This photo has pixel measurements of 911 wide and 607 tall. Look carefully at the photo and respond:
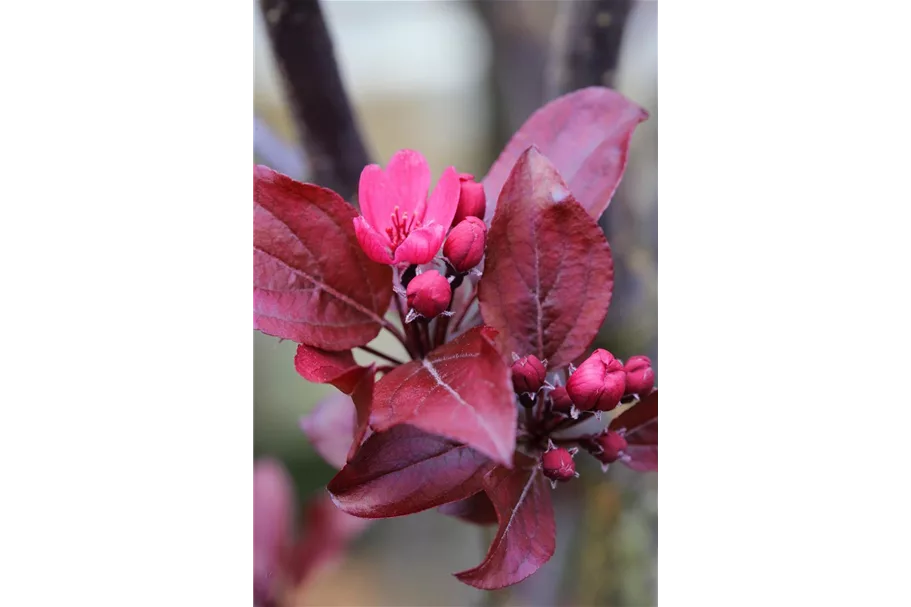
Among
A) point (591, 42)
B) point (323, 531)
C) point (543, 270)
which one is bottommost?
point (323, 531)

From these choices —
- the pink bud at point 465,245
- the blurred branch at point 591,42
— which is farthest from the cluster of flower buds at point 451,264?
the blurred branch at point 591,42

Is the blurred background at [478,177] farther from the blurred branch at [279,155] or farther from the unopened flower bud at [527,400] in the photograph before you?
the unopened flower bud at [527,400]

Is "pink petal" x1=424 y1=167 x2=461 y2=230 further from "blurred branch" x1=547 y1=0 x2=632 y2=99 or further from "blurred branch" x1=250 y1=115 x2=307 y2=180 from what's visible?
"blurred branch" x1=250 y1=115 x2=307 y2=180

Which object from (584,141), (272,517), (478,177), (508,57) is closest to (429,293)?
(584,141)

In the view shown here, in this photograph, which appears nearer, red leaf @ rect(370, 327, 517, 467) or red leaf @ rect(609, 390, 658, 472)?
red leaf @ rect(370, 327, 517, 467)

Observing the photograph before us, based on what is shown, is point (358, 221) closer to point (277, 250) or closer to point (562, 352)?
point (277, 250)

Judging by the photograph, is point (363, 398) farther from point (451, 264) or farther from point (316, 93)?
point (316, 93)

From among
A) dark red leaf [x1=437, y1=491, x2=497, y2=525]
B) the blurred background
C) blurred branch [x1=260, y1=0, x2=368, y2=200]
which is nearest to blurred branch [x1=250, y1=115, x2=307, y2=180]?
the blurred background
